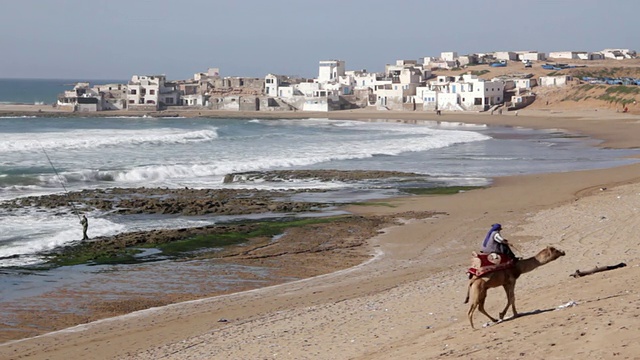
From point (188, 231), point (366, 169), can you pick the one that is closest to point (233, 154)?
point (366, 169)

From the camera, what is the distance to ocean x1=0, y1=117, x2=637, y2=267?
20.2m

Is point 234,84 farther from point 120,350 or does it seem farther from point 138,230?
point 120,350

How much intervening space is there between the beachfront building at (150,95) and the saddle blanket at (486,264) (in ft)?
273

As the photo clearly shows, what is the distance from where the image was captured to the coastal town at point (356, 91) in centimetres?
7938

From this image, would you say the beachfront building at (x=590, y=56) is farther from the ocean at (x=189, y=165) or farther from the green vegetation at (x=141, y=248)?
the green vegetation at (x=141, y=248)

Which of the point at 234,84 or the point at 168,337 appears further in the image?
the point at 234,84

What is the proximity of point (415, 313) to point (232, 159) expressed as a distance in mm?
27551

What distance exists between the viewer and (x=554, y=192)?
23703mm

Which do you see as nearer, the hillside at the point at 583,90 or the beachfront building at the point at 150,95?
the hillside at the point at 583,90

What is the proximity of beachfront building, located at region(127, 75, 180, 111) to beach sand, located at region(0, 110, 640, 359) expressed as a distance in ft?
244

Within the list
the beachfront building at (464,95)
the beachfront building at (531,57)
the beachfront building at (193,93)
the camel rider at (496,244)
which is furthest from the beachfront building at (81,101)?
the camel rider at (496,244)

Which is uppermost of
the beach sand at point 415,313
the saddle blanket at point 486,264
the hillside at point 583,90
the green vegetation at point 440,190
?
the hillside at point 583,90

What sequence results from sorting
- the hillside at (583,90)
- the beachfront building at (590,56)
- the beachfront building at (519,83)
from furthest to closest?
the beachfront building at (590,56)
the beachfront building at (519,83)
the hillside at (583,90)

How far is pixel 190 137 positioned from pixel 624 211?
37497mm
